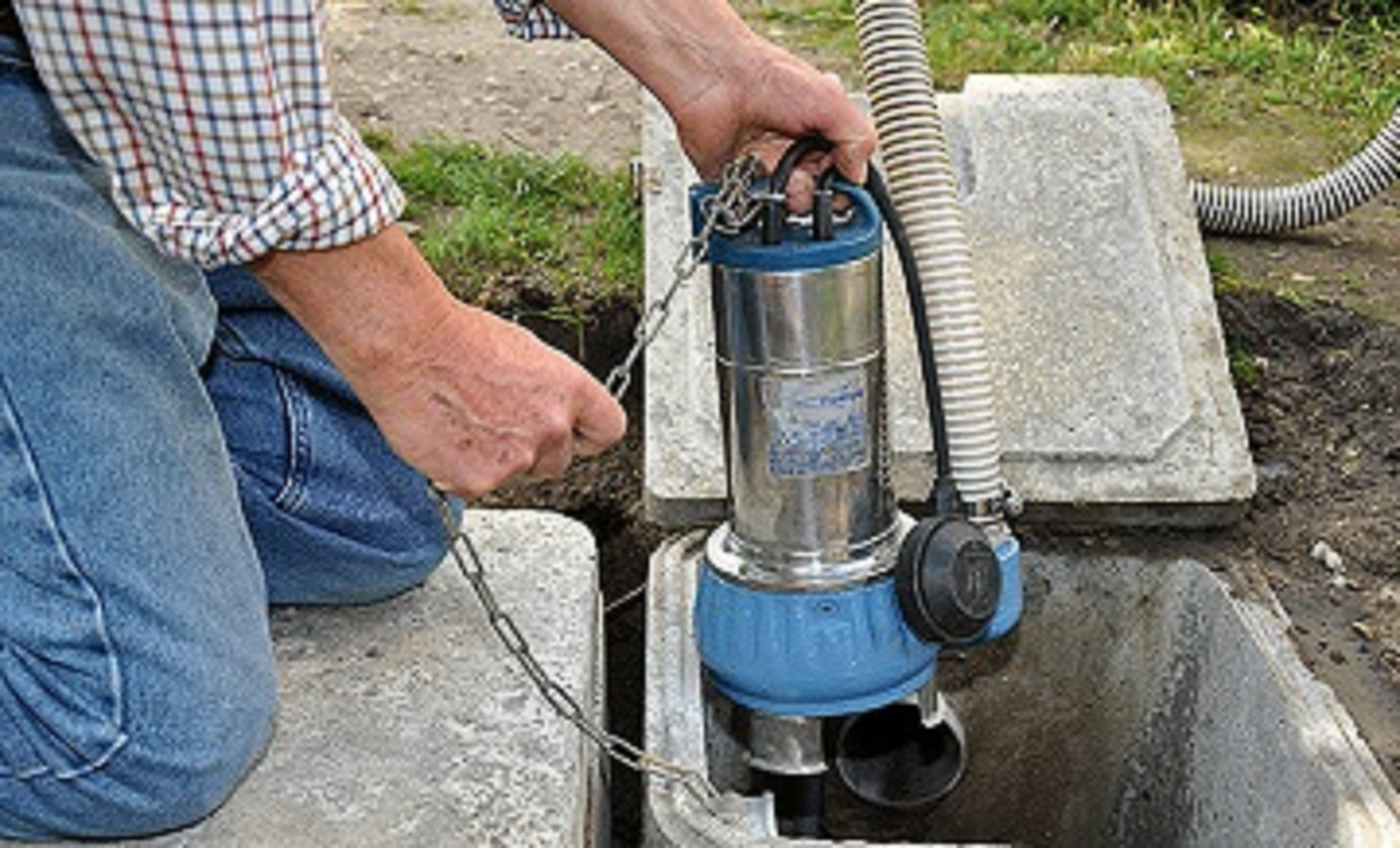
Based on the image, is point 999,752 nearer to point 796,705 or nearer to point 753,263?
point 796,705

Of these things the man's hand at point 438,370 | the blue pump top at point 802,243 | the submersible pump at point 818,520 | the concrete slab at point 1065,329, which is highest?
the man's hand at point 438,370

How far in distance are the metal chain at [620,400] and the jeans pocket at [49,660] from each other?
0.89ft

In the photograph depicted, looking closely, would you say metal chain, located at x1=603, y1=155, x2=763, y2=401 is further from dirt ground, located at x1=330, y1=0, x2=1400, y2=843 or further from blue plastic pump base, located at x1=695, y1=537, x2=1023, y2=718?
dirt ground, located at x1=330, y1=0, x2=1400, y2=843

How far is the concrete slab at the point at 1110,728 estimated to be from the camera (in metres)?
1.85

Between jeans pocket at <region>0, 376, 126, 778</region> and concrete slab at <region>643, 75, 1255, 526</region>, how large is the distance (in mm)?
762

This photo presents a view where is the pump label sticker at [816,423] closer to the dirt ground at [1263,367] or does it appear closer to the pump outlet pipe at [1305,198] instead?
the dirt ground at [1263,367]

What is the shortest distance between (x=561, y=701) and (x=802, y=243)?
44 centimetres

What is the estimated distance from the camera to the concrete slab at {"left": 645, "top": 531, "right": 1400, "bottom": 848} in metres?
1.85

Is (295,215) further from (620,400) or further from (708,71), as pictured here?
(708,71)

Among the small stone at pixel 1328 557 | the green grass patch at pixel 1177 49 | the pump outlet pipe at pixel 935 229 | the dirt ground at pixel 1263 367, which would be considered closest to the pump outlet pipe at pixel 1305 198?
the dirt ground at pixel 1263 367

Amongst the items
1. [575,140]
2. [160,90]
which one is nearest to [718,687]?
[160,90]

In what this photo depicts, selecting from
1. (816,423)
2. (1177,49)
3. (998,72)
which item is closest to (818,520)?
(816,423)

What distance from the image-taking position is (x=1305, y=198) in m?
2.78

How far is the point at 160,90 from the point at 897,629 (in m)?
0.86
